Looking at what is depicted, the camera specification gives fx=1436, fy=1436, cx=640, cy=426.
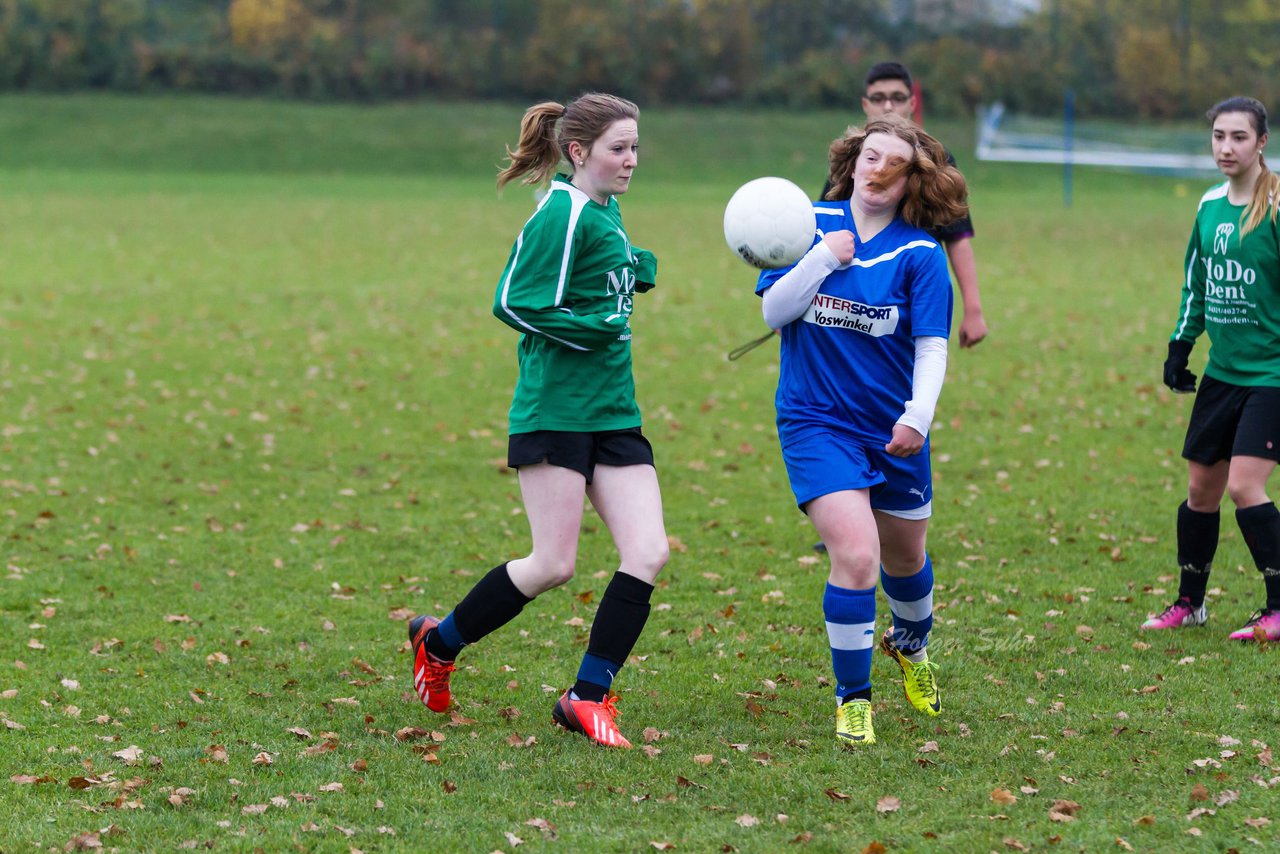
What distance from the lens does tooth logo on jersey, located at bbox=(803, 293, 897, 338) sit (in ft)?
16.3

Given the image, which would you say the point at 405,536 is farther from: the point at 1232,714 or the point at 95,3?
the point at 95,3

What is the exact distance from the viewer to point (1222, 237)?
20.2ft

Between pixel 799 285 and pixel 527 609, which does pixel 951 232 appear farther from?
pixel 527 609

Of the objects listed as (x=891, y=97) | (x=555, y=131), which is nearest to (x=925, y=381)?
(x=555, y=131)

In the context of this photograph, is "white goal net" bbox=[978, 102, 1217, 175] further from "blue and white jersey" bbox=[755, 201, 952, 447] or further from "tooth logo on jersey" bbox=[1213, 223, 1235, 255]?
"blue and white jersey" bbox=[755, 201, 952, 447]

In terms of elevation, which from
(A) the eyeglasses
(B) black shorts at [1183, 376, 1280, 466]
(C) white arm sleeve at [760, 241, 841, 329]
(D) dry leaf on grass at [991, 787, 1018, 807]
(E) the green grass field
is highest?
(A) the eyeglasses

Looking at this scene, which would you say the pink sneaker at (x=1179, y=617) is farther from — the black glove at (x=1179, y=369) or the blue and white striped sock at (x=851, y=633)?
the blue and white striped sock at (x=851, y=633)

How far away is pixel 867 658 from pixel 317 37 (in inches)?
2196

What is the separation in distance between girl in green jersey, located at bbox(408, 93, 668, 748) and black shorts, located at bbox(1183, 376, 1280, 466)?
2682 millimetres

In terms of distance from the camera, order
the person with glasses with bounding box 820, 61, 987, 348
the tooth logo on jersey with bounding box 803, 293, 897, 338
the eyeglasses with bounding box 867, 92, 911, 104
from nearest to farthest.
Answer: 1. the tooth logo on jersey with bounding box 803, 293, 897, 338
2. the person with glasses with bounding box 820, 61, 987, 348
3. the eyeglasses with bounding box 867, 92, 911, 104

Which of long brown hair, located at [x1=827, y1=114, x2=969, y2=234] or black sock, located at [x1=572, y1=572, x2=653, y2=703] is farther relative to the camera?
black sock, located at [x1=572, y1=572, x2=653, y2=703]

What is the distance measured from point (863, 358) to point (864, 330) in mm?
100

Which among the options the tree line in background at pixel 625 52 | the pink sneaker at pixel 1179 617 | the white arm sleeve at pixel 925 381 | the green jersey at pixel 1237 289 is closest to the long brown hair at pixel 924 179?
the white arm sleeve at pixel 925 381

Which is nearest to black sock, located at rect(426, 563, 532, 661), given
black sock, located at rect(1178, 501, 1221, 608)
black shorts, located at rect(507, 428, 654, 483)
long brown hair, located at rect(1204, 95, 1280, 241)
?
black shorts, located at rect(507, 428, 654, 483)
